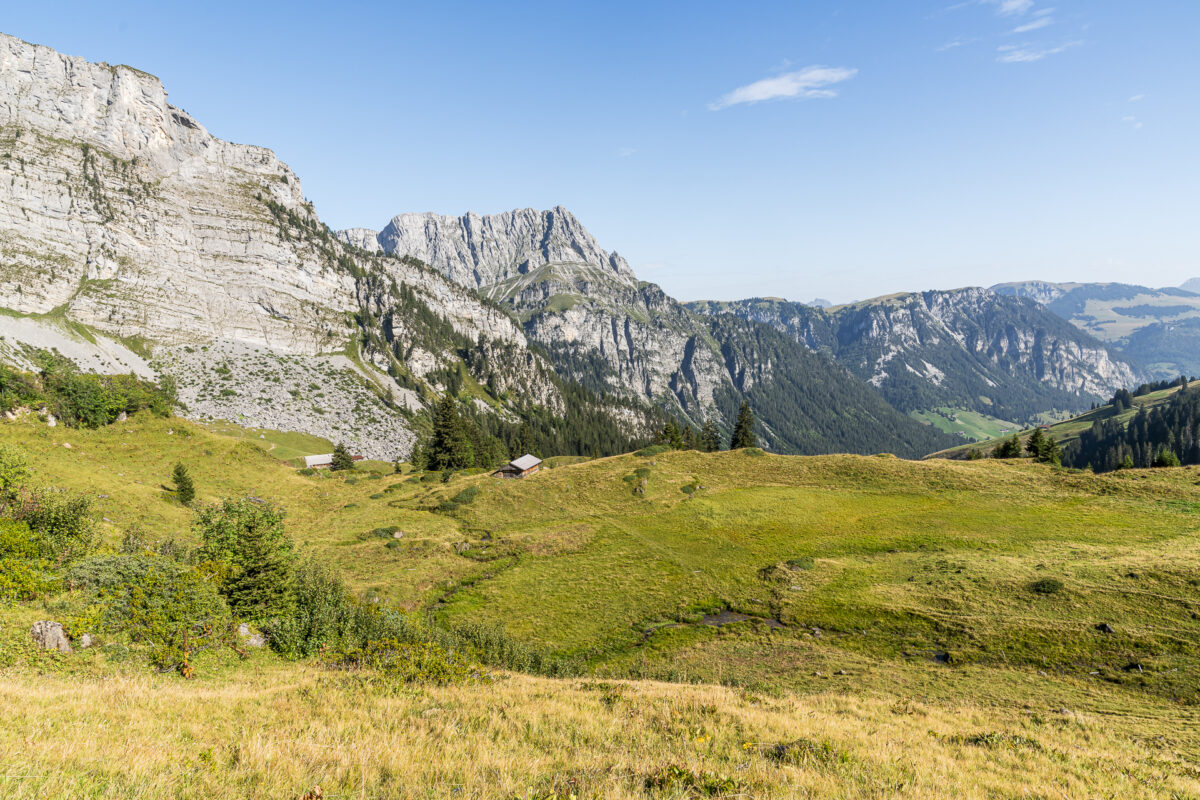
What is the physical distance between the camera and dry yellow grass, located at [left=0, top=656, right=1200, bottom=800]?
7.08 meters

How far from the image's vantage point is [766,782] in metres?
8.71

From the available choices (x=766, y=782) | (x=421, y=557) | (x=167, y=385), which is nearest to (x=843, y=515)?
(x=421, y=557)

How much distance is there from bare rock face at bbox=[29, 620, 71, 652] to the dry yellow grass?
2.31m

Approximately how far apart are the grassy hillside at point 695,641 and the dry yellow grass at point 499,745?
2.8 inches

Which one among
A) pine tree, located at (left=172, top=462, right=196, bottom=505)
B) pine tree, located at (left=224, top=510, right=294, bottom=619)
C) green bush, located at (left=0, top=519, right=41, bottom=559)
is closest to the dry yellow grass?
pine tree, located at (left=224, top=510, right=294, bottom=619)

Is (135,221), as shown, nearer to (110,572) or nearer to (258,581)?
(110,572)

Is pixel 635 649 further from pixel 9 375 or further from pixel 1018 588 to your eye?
pixel 9 375

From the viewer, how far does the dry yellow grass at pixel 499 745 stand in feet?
23.2

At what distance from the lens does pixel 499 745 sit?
31.8 ft

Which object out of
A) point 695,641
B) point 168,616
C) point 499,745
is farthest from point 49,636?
point 695,641

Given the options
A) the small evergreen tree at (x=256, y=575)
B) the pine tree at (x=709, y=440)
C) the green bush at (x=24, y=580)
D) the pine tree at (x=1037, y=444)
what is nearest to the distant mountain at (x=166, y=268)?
the pine tree at (x=709, y=440)

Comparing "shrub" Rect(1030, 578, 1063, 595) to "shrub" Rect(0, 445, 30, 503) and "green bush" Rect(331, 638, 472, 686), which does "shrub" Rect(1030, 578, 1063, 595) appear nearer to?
"green bush" Rect(331, 638, 472, 686)

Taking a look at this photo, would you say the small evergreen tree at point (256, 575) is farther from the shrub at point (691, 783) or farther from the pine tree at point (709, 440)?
the pine tree at point (709, 440)

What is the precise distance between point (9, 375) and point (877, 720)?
3989 inches
